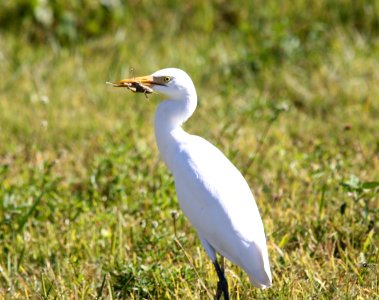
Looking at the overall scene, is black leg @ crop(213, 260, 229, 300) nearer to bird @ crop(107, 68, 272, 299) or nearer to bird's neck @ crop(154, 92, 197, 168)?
bird @ crop(107, 68, 272, 299)

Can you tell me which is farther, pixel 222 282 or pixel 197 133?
pixel 197 133

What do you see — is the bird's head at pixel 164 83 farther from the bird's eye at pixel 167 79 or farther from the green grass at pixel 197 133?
the green grass at pixel 197 133

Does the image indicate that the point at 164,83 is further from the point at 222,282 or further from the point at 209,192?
the point at 222,282

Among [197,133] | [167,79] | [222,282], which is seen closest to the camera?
[222,282]

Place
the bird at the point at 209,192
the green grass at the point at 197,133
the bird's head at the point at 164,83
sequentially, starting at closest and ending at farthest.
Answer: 1. the bird at the point at 209,192
2. the bird's head at the point at 164,83
3. the green grass at the point at 197,133

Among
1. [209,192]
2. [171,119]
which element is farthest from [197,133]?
[209,192]

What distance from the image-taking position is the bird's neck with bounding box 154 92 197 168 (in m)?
3.68

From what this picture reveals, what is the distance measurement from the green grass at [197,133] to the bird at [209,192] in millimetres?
224

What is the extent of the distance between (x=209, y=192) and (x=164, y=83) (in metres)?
0.51

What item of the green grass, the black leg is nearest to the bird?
the black leg

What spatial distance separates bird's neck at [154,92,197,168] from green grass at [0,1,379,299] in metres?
0.38

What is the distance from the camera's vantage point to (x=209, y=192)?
11.4 feet

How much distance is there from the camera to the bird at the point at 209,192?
3330 mm

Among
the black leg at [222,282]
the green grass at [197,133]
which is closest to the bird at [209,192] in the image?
the black leg at [222,282]
